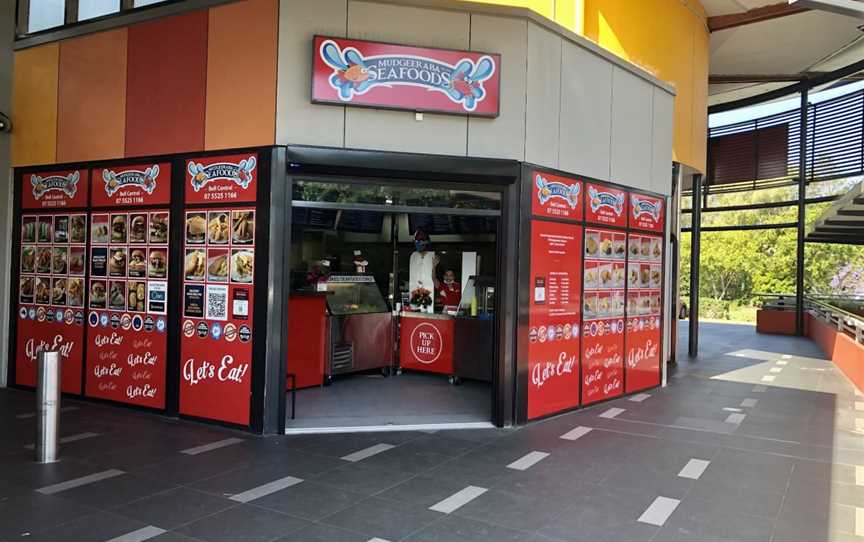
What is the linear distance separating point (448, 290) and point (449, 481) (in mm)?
5134

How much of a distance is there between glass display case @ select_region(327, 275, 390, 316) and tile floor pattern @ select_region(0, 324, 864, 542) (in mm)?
2986

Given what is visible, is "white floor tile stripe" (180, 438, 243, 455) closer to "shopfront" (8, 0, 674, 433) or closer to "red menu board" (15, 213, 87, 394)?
"shopfront" (8, 0, 674, 433)

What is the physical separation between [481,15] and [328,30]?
165cm

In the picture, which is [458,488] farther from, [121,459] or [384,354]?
[384,354]

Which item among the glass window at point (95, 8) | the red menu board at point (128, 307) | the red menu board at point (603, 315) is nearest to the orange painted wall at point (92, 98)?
the glass window at point (95, 8)

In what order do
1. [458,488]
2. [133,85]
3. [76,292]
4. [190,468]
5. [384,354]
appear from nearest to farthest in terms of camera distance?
1. [458,488]
2. [190,468]
3. [133,85]
4. [76,292]
5. [384,354]

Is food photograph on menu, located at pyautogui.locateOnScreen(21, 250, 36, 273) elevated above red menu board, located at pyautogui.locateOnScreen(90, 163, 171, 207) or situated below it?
below

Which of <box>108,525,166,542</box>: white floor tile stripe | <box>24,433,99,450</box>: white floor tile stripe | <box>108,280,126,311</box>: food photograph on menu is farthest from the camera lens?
<box>108,280,126,311</box>: food photograph on menu

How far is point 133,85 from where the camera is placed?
7004mm

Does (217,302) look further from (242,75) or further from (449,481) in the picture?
(449,481)

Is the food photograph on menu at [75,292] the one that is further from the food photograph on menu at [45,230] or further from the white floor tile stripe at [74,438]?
the white floor tile stripe at [74,438]

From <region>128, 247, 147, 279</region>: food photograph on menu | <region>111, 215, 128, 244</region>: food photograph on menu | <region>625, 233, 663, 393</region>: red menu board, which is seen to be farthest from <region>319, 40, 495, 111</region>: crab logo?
<region>625, 233, 663, 393</region>: red menu board

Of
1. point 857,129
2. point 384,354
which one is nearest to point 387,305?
point 384,354

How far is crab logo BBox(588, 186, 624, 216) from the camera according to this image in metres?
7.79
